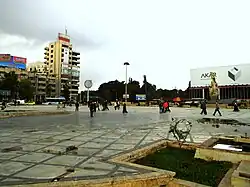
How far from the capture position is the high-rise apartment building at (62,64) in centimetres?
9819

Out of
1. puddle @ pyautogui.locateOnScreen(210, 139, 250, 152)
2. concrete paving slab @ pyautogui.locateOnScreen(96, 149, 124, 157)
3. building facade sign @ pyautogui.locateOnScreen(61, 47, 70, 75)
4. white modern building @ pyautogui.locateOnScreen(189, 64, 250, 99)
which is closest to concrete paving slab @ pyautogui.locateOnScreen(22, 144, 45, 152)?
concrete paving slab @ pyautogui.locateOnScreen(96, 149, 124, 157)

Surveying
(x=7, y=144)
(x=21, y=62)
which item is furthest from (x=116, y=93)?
(x=7, y=144)

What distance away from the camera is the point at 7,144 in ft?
24.9

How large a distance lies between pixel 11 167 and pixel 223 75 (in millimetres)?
61448

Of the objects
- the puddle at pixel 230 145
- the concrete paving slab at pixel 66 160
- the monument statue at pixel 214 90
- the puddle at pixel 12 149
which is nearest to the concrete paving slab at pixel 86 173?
the concrete paving slab at pixel 66 160

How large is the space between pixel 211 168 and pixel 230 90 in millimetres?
59433

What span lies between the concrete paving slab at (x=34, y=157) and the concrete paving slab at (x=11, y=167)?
28cm

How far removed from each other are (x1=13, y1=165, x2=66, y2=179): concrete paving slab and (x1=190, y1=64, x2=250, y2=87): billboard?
2356 inches

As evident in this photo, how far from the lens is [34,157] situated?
18.9 feet

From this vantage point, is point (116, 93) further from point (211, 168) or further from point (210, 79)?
point (211, 168)

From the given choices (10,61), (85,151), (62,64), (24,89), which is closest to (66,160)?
(85,151)

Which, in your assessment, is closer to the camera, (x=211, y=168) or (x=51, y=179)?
(x=51, y=179)

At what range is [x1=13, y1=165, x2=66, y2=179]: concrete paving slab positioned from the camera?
4.26m

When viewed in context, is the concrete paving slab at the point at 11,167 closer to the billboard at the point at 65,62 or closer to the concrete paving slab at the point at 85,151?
the concrete paving slab at the point at 85,151
